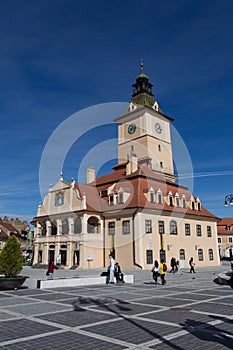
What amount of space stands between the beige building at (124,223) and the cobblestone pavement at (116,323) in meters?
25.4

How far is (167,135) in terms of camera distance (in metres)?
67.1

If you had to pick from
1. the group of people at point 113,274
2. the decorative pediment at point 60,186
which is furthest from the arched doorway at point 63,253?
the group of people at point 113,274

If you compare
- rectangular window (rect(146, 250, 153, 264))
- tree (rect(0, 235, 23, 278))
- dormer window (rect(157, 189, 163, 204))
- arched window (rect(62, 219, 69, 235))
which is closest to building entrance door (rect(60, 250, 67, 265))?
arched window (rect(62, 219, 69, 235))

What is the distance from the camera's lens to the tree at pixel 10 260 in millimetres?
17875

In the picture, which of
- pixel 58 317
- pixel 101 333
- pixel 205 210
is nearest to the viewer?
pixel 101 333

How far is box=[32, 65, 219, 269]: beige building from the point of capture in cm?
3953

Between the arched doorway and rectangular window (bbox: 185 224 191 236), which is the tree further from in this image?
rectangular window (bbox: 185 224 191 236)

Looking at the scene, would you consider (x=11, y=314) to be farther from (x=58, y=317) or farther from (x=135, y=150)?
(x=135, y=150)

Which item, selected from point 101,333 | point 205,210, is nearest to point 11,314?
point 101,333

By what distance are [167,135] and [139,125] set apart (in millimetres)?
7709

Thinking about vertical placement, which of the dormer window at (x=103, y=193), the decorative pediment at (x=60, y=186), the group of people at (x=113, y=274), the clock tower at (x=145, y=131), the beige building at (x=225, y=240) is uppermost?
the clock tower at (x=145, y=131)

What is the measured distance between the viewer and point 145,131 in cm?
6050

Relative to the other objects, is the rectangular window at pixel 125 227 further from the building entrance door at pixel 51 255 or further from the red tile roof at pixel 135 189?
the building entrance door at pixel 51 255

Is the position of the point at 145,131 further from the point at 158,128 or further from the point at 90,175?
the point at 90,175
